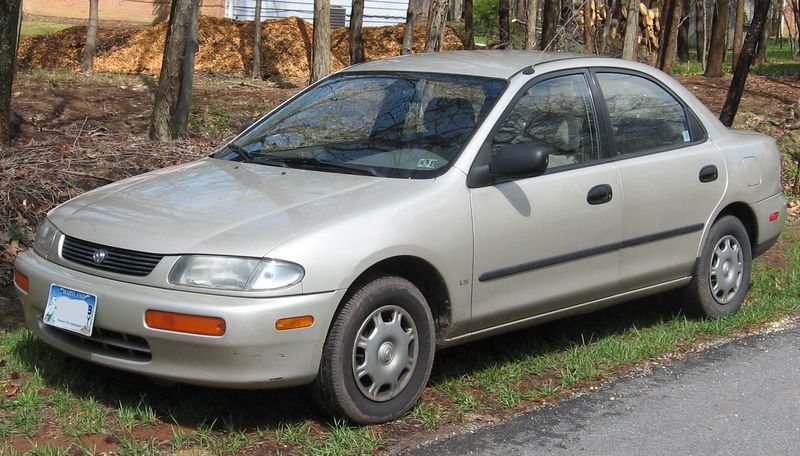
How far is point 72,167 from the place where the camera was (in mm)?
8141

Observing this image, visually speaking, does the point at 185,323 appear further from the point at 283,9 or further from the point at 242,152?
the point at 283,9

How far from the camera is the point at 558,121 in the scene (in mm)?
5613

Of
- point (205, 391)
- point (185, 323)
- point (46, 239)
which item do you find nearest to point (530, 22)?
point (205, 391)

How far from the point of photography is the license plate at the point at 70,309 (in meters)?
4.39

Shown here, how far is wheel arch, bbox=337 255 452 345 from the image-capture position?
15.1 ft

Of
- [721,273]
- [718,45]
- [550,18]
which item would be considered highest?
[550,18]

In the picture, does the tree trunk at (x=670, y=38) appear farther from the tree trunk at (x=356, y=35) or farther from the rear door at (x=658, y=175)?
the rear door at (x=658, y=175)

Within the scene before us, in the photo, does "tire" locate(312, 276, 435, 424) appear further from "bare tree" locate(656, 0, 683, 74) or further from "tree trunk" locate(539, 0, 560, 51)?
"bare tree" locate(656, 0, 683, 74)

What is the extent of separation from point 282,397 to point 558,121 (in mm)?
2079

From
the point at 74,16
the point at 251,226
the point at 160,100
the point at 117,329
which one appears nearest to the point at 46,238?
the point at 117,329

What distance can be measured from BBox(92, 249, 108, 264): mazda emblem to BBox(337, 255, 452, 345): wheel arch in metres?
1.08

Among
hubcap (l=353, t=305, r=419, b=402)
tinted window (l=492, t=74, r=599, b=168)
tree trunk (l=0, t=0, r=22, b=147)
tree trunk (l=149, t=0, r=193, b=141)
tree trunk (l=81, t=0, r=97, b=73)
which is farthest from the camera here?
tree trunk (l=81, t=0, r=97, b=73)

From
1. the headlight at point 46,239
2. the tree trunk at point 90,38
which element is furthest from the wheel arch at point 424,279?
the tree trunk at point 90,38

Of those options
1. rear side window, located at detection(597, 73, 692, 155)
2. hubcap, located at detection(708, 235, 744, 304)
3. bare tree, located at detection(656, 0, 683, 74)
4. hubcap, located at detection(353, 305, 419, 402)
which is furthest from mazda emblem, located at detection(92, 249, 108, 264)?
bare tree, located at detection(656, 0, 683, 74)
